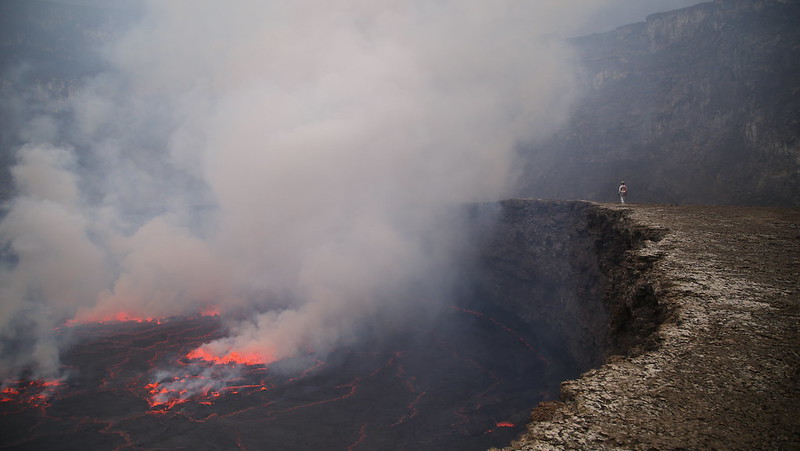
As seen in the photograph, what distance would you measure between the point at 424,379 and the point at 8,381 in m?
27.5

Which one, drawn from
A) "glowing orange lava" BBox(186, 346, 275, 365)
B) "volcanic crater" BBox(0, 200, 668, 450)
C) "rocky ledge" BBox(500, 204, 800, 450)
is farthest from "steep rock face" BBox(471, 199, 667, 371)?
"glowing orange lava" BBox(186, 346, 275, 365)

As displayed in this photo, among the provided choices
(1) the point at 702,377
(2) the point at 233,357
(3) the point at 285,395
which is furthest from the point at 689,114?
(2) the point at 233,357

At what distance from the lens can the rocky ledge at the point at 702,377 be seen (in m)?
3.82

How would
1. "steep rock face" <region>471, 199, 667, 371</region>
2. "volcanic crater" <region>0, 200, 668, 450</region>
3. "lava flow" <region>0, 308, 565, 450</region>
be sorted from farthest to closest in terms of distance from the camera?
1. "lava flow" <region>0, 308, 565, 450</region>
2. "volcanic crater" <region>0, 200, 668, 450</region>
3. "steep rock face" <region>471, 199, 667, 371</region>

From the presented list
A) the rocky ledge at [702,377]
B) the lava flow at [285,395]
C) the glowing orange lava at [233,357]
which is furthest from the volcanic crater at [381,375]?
the rocky ledge at [702,377]

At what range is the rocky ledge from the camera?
3822mm

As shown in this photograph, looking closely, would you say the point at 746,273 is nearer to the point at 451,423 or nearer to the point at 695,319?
the point at 695,319

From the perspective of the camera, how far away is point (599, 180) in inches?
1983

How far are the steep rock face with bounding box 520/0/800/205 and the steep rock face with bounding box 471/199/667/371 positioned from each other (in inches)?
783

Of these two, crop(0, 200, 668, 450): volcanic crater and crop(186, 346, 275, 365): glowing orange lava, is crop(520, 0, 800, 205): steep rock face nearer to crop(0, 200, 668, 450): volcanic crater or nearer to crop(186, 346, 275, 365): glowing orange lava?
crop(0, 200, 668, 450): volcanic crater

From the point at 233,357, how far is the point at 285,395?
7.48 metres

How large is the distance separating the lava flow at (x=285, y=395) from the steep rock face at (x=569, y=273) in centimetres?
328

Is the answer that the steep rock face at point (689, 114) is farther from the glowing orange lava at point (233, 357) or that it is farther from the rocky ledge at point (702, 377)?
the glowing orange lava at point (233, 357)

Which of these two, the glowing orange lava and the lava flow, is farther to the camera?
the glowing orange lava
